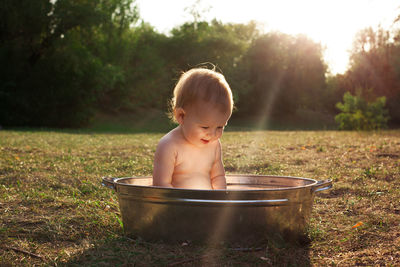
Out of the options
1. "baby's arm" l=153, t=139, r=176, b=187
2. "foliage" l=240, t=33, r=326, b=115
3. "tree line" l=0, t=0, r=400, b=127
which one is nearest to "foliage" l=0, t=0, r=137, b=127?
"tree line" l=0, t=0, r=400, b=127

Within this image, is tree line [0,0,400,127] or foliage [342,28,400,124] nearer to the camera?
tree line [0,0,400,127]

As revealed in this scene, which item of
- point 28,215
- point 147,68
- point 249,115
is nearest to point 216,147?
point 28,215

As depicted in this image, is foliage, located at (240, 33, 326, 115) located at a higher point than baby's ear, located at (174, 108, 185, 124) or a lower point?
higher

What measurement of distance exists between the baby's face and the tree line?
54.4 ft

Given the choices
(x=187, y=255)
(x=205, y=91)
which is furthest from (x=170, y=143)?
(x=187, y=255)

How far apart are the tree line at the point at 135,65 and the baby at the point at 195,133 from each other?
16445mm

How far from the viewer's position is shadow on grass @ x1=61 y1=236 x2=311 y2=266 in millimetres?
1979

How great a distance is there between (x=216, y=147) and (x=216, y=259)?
88 cm

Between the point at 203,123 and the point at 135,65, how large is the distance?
92.2 ft

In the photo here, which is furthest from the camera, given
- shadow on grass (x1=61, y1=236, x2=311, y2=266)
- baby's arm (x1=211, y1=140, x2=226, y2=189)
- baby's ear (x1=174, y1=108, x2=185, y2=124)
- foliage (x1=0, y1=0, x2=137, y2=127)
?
foliage (x1=0, y1=0, x2=137, y2=127)

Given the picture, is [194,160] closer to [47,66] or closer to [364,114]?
[364,114]

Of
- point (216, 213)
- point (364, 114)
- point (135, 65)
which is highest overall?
point (135, 65)

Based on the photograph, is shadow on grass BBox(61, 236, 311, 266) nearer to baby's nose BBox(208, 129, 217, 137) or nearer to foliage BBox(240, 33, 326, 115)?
baby's nose BBox(208, 129, 217, 137)

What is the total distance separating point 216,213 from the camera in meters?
2.07
